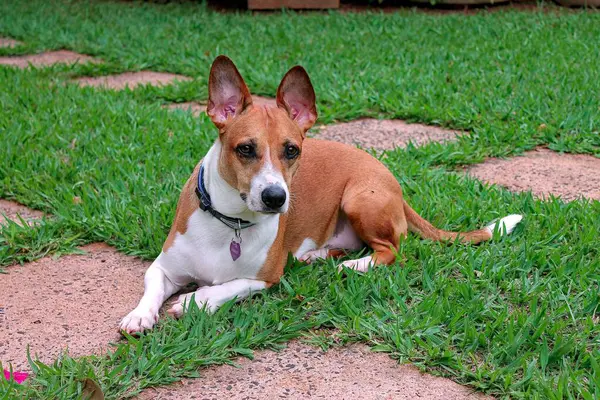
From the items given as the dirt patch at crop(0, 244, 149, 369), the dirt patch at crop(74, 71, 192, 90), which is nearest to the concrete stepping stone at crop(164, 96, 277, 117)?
the dirt patch at crop(74, 71, 192, 90)

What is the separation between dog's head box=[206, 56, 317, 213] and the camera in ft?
11.2

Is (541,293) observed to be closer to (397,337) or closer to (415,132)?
(397,337)

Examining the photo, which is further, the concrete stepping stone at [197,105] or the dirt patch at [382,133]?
the concrete stepping stone at [197,105]

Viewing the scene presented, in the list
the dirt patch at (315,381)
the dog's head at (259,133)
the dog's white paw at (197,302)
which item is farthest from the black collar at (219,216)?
the dirt patch at (315,381)

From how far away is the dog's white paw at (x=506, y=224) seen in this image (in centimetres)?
436

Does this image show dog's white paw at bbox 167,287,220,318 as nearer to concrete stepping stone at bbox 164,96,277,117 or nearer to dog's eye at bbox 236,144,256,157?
dog's eye at bbox 236,144,256,157

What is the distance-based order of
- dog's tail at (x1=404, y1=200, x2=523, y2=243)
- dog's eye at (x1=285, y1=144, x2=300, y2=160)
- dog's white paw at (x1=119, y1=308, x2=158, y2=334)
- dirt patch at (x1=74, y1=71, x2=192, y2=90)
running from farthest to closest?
dirt patch at (x1=74, y1=71, x2=192, y2=90) → dog's tail at (x1=404, y1=200, x2=523, y2=243) → dog's eye at (x1=285, y1=144, x2=300, y2=160) → dog's white paw at (x1=119, y1=308, x2=158, y2=334)

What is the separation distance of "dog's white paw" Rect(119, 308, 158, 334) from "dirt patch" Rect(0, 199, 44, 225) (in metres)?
1.49

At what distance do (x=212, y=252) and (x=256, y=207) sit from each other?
16.7 inches

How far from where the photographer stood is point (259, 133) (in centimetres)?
351

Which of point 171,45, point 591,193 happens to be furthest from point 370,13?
point 591,193

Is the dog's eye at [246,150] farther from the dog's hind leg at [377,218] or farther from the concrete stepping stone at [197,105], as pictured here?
the concrete stepping stone at [197,105]

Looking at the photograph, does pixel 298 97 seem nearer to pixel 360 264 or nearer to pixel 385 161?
pixel 360 264

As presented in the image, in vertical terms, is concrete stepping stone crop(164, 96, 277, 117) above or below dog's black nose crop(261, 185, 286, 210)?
below
